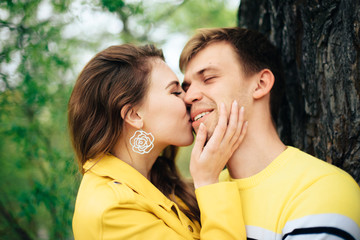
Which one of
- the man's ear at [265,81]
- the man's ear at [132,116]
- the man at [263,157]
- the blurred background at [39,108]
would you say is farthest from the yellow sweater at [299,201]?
the blurred background at [39,108]

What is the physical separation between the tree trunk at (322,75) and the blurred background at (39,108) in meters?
1.29

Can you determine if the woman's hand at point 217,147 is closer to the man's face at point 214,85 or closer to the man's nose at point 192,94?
the man's face at point 214,85

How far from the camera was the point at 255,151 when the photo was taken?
86.8 inches

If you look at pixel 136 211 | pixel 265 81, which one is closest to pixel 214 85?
pixel 265 81

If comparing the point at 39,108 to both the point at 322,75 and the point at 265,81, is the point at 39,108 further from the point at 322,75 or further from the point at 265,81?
the point at 322,75

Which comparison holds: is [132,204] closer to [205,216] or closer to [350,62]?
[205,216]

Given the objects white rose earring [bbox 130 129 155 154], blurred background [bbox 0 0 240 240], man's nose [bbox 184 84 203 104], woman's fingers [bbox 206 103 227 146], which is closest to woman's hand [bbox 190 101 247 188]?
woman's fingers [bbox 206 103 227 146]

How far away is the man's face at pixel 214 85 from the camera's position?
2.26 m

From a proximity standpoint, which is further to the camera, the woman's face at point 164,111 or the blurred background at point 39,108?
the blurred background at point 39,108

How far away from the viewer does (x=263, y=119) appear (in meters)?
2.33

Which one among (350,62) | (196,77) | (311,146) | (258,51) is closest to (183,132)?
(196,77)

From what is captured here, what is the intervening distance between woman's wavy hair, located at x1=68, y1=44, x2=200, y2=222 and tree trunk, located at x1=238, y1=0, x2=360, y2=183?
4.32ft

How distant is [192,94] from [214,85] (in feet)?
0.66

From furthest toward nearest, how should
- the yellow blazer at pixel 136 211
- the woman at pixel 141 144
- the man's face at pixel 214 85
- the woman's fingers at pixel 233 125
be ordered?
the man's face at pixel 214 85
the woman's fingers at pixel 233 125
the woman at pixel 141 144
the yellow blazer at pixel 136 211
